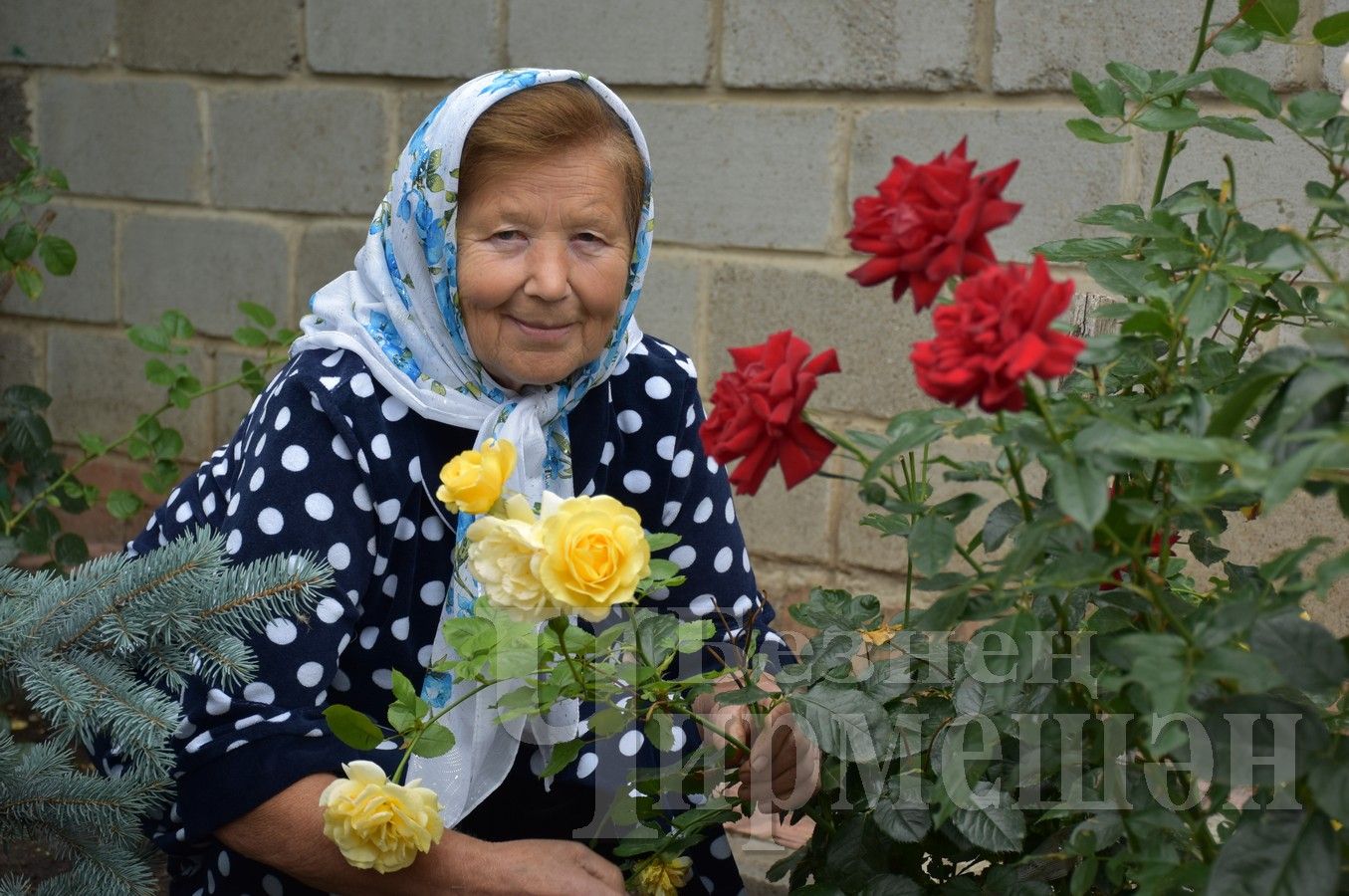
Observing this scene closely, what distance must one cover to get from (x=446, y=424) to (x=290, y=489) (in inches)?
10.0

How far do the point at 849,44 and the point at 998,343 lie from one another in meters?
2.46

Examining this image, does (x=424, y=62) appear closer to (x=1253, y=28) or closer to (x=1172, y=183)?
(x=1172, y=183)

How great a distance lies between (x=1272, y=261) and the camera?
1.07m

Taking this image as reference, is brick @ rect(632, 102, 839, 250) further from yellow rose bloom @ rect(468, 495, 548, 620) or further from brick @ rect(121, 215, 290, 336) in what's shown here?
yellow rose bloom @ rect(468, 495, 548, 620)

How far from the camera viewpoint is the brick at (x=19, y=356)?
14.9ft

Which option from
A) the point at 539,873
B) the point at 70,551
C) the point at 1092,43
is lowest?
the point at 70,551

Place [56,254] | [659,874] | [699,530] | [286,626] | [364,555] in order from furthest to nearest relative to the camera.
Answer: [56,254]
[699,530]
[364,555]
[286,626]
[659,874]

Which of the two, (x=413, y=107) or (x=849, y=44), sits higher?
(x=849, y=44)

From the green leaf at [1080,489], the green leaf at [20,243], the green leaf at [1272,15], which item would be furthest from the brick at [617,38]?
the green leaf at [1080,489]

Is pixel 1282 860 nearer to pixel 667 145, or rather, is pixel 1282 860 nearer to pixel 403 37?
pixel 667 145

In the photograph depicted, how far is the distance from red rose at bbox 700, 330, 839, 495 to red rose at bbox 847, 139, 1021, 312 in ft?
0.41

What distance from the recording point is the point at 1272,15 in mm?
1410

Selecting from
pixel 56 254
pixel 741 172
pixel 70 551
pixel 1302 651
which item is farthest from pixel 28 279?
pixel 1302 651

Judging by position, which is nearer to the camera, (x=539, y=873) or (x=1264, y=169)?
(x=539, y=873)
